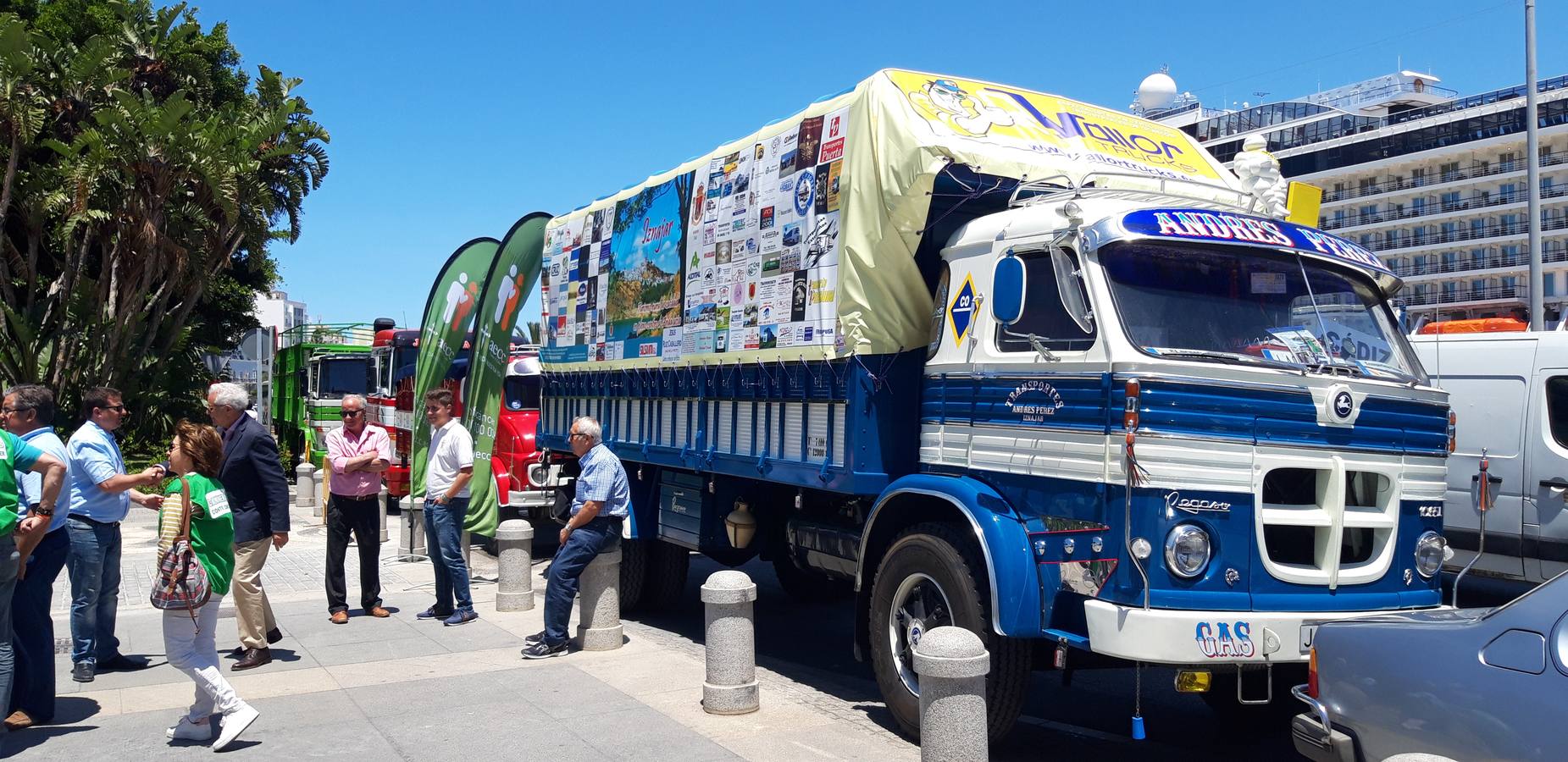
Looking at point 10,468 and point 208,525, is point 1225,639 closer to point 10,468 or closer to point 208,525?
point 208,525

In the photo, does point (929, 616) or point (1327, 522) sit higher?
point (1327, 522)

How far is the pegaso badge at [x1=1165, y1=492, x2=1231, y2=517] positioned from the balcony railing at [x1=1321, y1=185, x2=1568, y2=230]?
4105 inches

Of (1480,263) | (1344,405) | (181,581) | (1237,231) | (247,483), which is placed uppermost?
(1480,263)

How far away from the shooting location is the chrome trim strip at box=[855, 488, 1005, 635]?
17.9ft

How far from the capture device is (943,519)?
6199 mm

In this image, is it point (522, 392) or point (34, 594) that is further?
point (522, 392)

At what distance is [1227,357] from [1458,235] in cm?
11671

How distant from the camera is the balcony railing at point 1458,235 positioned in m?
99.8

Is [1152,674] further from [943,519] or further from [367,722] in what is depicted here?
[367,722]

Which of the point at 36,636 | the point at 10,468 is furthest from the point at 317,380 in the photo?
the point at 10,468

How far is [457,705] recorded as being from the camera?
706 cm

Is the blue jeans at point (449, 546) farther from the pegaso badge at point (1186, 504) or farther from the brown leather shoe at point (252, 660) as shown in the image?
the pegaso badge at point (1186, 504)

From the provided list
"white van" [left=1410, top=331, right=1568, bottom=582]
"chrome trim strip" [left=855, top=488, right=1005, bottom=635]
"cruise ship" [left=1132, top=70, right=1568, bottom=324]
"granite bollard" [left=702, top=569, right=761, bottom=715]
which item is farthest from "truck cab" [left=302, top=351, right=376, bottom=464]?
"cruise ship" [left=1132, top=70, right=1568, bottom=324]

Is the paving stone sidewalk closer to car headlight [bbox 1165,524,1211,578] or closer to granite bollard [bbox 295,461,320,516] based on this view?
car headlight [bbox 1165,524,1211,578]
